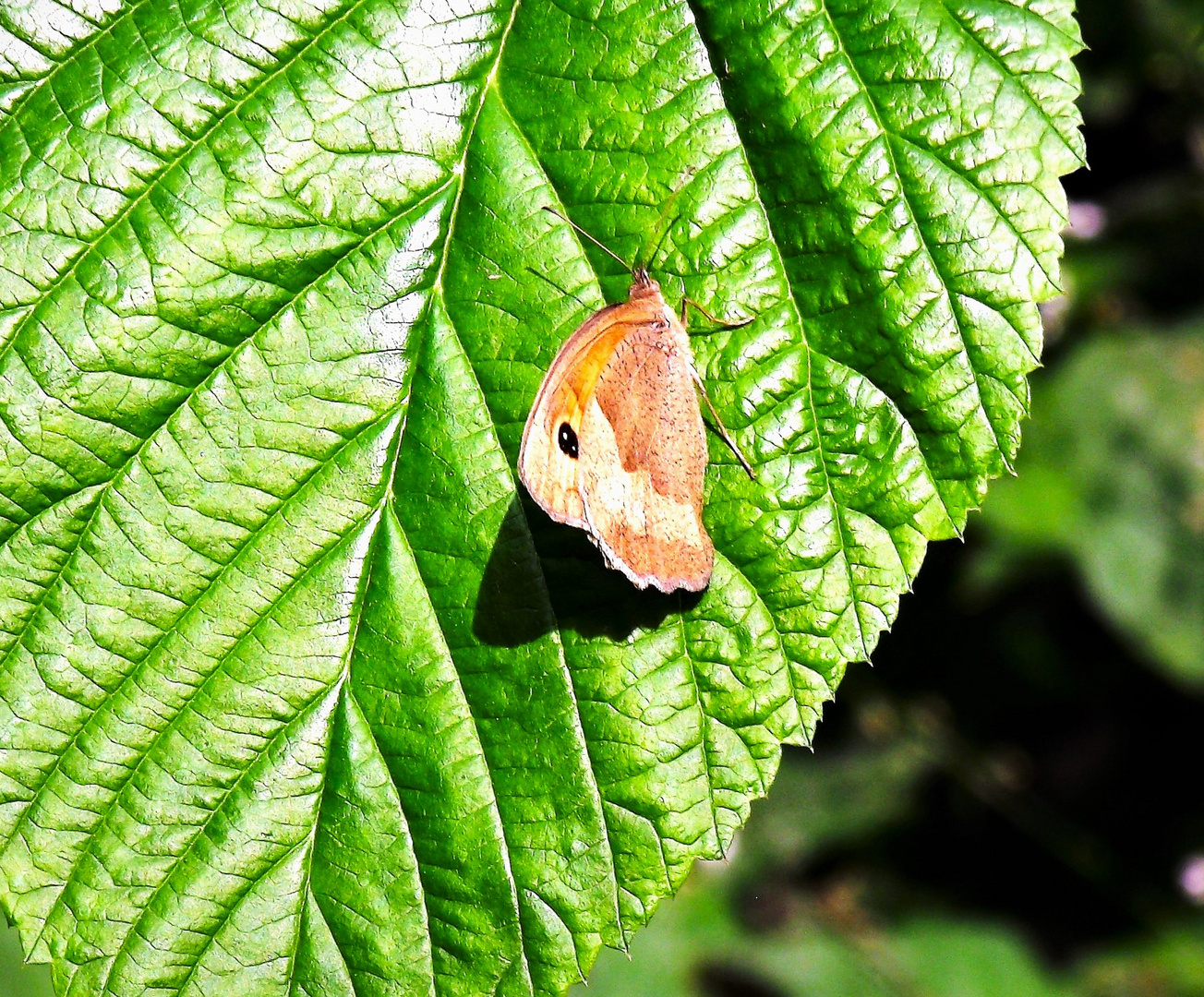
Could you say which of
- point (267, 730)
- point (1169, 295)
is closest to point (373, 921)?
point (267, 730)

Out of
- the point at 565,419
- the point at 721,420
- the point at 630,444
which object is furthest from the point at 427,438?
the point at 721,420

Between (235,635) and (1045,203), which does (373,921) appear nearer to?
(235,635)

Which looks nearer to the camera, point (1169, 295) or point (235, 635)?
point (235, 635)

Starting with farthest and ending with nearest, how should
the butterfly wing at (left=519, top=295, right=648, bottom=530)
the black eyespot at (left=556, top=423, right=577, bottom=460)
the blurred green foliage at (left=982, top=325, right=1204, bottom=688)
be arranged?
the blurred green foliage at (left=982, top=325, right=1204, bottom=688) < the black eyespot at (left=556, top=423, right=577, bottom=460) < the butterfly wing at (left=519, top=295, right=648, bottom=530)

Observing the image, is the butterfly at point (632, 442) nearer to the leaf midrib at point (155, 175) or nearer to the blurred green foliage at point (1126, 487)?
the leaf midrib at point (155, 175)

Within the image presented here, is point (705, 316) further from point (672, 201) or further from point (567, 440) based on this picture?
point (567, 440)

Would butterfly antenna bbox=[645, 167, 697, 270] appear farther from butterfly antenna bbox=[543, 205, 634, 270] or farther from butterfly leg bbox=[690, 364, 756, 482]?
butterfly leg bbox=[690, 364, 756, 482]

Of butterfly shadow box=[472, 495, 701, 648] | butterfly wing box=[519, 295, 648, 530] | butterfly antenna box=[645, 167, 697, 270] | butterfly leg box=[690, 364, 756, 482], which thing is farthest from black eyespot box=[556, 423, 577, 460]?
butterfly antenna box=[645, 167, 697, 270]

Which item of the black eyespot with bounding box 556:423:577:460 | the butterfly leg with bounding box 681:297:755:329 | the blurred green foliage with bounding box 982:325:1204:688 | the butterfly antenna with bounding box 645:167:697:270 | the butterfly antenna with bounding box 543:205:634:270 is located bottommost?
the black eyespot with bounding box 556:423:577:460

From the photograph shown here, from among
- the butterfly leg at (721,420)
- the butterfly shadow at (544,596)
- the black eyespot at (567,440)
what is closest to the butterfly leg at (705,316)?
the butterfly leg at (721,420)
